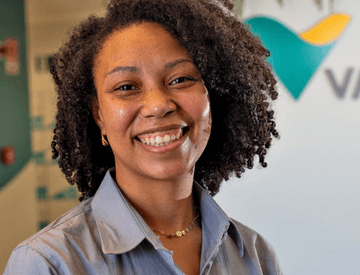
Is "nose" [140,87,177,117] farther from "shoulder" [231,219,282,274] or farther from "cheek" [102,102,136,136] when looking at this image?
"shoulder" [231,219,282,274]

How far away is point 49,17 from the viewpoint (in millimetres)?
3504

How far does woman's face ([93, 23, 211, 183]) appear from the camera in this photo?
3.35 ft

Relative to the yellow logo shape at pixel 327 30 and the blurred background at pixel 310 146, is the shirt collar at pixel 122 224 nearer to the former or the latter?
the blurred background at pixel 310 146

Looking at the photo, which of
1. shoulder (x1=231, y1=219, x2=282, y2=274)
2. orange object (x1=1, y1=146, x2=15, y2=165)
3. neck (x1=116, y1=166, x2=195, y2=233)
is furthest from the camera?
orange object (x1=1, y1=146, x2=15, y2=165)

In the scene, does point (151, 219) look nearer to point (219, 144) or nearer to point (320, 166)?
point (219, 144)

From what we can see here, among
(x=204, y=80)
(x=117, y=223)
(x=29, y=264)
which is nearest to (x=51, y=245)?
(x=29, y=264)

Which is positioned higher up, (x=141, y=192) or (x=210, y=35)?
(x=210, y=35)

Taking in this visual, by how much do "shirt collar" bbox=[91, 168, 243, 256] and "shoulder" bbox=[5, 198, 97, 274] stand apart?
40 millimetres

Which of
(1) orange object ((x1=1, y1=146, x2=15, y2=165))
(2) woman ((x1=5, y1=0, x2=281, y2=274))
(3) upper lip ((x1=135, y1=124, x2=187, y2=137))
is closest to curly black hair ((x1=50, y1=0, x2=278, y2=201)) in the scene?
(2) woman ((x1=5, y1=0, x2=281, y2=274))

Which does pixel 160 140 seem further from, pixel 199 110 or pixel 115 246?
pixel 115 246

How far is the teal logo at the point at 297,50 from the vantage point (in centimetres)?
276

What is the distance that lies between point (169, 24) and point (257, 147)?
0.62m

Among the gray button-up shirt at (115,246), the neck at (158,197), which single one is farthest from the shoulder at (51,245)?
the neck at (158,197)

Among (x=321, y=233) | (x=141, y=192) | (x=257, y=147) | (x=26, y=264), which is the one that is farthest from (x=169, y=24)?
(x=321, y=233)
